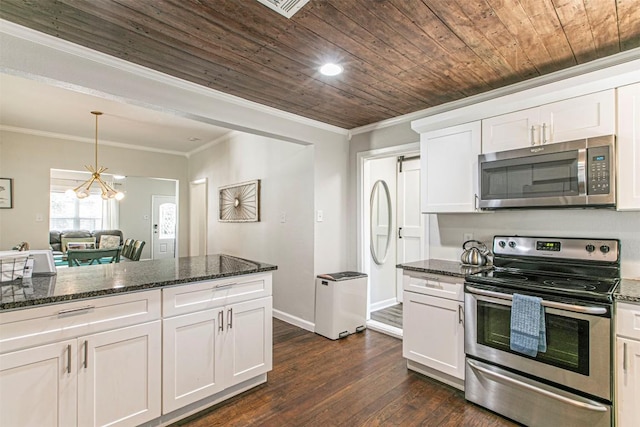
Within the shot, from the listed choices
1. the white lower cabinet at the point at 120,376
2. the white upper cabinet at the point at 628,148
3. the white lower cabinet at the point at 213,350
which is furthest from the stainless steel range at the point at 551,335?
the white lower cabinet at the point at 120,376

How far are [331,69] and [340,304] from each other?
231 centimetres

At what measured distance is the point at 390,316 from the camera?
4.02 m

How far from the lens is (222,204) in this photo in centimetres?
531

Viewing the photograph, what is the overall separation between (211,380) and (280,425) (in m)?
0.54

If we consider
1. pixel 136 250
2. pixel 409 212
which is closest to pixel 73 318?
pixel 409 212

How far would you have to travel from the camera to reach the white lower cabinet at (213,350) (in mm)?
1922

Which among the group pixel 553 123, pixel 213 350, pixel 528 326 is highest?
pixel 553 123

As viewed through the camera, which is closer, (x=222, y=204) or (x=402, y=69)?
(x=402, y=69)

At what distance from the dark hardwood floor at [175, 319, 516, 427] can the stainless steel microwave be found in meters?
1.48

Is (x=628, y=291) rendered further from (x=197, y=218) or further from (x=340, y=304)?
(x=197, y=218)

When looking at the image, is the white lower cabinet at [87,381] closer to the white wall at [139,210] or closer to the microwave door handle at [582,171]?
the microwave door handle at [582,171]

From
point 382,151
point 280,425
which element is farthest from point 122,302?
point 382,151

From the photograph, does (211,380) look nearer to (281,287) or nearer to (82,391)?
(82,391)

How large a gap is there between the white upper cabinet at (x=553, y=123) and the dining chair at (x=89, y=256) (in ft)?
14.9
